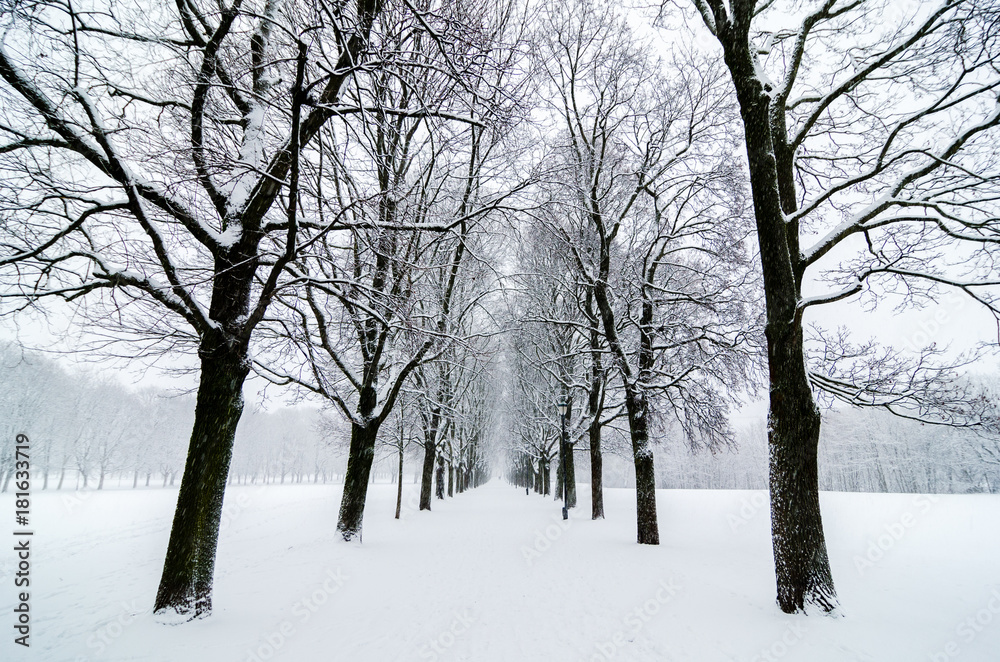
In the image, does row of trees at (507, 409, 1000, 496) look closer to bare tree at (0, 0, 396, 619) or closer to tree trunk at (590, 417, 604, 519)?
tree trunk at (590, 417, 604, 519)

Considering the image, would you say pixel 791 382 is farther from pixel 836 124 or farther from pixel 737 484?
pixel 737 484

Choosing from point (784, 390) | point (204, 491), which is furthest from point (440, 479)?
point (784, 390)

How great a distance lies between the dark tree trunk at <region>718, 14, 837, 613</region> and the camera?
4668 mm

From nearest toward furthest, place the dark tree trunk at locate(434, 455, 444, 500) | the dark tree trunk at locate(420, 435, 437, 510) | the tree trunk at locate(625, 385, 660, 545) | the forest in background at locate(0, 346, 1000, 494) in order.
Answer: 1. the tree trunk at locate(625, 385, 660, 545)
2. the dark tree trunk at locate(420, 435, 437, 510)
3. the dark tree trunk at locate(434, 455, 444, 500)
4. the forest in background at locate(0, 346, 1000, 494)

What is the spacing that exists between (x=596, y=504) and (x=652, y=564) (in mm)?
7277

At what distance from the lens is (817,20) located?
18.5ft

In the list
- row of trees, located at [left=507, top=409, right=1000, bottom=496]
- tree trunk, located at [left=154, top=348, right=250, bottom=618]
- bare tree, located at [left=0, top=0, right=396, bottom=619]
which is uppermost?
bare tree, located at [left=0, top=0, right=396, bottom=619]

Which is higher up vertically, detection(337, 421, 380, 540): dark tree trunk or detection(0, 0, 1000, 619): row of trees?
detection(0, 0, 1000, 619): row of trees

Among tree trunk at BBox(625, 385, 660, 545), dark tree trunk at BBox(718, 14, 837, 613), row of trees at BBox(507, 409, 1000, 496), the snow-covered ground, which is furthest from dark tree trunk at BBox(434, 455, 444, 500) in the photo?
dark tree trunk at BBox(718, 14, 837, 613)

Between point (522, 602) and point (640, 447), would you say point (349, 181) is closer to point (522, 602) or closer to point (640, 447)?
point (522, 602)

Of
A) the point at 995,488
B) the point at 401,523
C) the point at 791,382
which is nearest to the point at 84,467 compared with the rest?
the point at 401,523

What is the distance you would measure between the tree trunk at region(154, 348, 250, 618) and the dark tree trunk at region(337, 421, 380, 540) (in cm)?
448

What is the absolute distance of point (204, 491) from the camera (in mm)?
4578

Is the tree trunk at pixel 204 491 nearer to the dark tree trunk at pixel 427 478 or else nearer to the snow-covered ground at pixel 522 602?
the snow-covered ground at pixel 522 602
